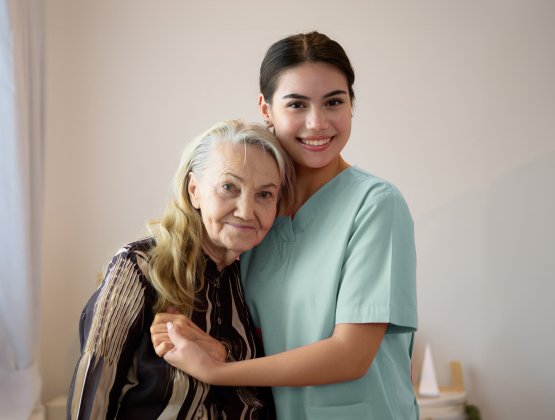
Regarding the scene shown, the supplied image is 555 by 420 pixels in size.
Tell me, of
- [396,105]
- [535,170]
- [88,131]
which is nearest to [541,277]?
[535,170]

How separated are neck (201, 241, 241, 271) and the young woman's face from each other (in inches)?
12.3

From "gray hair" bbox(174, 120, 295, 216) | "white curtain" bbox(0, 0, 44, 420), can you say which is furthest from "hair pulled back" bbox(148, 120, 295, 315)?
"white curtain" bbox(0, 0, 44, 420)

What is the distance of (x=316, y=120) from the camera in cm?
125

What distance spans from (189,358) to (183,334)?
0.18 ft

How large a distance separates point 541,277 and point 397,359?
85.3 inches

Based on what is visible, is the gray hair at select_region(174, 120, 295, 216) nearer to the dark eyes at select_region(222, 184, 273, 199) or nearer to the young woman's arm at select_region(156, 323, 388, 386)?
the dark eyes at select_region(222, 184, 273, 199)

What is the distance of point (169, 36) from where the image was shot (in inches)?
111

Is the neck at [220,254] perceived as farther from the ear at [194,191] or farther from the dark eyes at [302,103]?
the dark eyes at [302,103]

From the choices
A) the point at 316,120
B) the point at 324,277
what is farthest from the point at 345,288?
the point at 316,120

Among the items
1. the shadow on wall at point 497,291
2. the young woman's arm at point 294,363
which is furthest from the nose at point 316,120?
the shadow on wall at point 497,291

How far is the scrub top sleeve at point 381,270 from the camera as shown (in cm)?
107

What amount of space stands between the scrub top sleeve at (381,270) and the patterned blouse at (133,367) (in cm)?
32

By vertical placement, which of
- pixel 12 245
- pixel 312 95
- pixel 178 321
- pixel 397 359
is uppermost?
pixel 312 95

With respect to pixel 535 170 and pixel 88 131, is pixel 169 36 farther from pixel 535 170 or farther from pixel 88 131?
pixel 535 170
